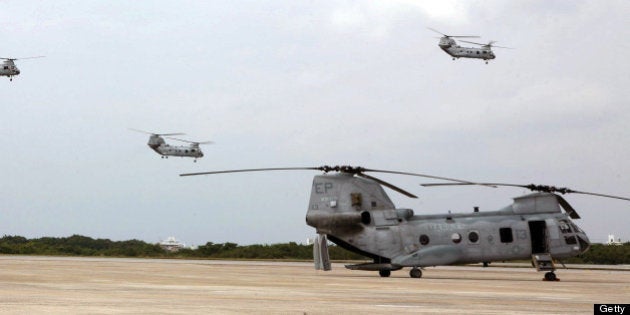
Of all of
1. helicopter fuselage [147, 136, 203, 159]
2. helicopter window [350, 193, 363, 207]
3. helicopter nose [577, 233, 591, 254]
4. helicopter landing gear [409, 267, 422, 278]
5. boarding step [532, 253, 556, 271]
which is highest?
helicopter fuselage [147, 136, 203, 159]

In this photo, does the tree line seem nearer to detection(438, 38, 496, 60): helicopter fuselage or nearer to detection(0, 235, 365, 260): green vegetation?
detection(0, 235, 365, 260): green vegetation

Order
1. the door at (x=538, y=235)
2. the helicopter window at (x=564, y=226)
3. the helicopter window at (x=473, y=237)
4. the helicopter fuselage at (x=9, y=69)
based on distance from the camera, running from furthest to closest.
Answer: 1. the helicopter fuselage at (x=9, y=69)
2. the helicopter window at (x=473, y=237)
3. the door at (x=538, y=235)
4. the helicopter window at (x=564, y=226)

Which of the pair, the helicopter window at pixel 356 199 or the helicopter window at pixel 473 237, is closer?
the helicopter window at pixel 473 237

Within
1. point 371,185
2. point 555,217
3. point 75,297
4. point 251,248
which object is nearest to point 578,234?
point 555,217

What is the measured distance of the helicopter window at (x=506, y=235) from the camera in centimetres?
3378

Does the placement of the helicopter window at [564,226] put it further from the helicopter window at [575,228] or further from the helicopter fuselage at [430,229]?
the helicopter window at [575,228]

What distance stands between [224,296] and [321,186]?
744 inches

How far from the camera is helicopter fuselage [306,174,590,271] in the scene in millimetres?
33656

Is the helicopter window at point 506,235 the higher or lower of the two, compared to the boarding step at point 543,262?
higher

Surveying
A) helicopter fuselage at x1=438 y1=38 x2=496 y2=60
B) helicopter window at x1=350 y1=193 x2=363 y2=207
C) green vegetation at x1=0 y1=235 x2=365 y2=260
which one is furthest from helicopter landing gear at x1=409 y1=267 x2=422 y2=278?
helicopter fuselage at x1=438 y1=38 x2=496 y2=60

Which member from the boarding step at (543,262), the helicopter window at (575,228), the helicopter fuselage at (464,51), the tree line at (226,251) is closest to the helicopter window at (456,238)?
the boarding step at (543,262)

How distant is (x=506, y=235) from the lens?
111ft

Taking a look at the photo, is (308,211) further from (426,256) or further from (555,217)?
(555,217)

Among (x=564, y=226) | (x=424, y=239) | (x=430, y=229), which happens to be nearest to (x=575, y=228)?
(x=564, y=226)
